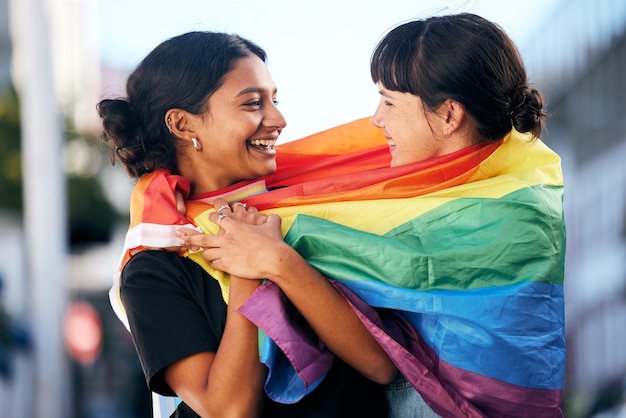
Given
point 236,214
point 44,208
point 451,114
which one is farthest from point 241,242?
point 44,208

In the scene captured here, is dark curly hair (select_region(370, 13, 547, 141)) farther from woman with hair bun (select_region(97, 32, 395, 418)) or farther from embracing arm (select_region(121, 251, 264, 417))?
embracing arm (select_region(121, 251, 264, 417))

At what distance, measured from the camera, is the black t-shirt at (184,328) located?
7.16ft

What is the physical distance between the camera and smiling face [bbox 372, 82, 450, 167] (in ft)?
7.65

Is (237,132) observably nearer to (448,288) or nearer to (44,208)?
(448,288)

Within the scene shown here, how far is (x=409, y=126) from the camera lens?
2354 mm

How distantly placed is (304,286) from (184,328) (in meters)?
0.30

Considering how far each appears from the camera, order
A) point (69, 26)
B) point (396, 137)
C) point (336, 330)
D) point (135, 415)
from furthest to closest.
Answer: point (69, 26), point (135, 415), point (396, 137), point (336, 330)

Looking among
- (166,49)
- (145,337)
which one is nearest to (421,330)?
(145,337)

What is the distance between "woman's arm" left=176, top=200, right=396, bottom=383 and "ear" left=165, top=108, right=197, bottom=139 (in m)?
0.36

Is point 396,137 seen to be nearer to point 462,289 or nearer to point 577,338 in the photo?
→ point 462,289

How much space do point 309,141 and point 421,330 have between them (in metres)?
0.76

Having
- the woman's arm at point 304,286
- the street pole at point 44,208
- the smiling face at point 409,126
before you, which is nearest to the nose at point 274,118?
the smiling face at point 409,126

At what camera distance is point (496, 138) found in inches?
93.8

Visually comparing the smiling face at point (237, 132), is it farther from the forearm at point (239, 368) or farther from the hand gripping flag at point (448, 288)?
the forearm at point (239, 368)
